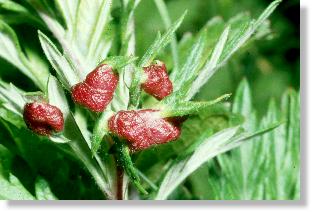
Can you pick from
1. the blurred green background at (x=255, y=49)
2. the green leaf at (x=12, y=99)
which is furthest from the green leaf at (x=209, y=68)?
the blurred green background at (x=255, y=49)

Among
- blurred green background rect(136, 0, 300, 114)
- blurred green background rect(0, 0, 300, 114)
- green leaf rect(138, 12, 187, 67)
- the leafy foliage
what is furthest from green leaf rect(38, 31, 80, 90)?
blurred green background rect(136, 0, 300, 114)

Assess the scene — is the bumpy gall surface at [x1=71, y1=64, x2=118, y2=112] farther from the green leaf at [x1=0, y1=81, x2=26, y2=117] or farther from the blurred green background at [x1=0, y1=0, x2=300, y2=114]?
the blurred green background at [x1=0, y1=0, x2=300, y2=114]

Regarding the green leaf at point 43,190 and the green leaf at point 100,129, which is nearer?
the green leaf at point 100,129

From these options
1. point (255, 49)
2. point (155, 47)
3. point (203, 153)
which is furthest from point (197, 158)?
point (255, 49)

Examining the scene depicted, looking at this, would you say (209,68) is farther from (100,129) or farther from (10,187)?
(10,187)

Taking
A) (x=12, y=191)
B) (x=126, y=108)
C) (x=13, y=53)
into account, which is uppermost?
(x=13, y=53)

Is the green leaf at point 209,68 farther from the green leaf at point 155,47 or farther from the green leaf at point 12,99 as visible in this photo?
the green leaf at point 12,99
